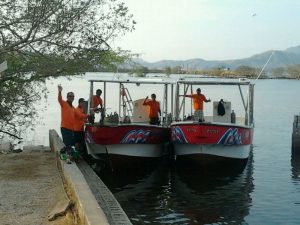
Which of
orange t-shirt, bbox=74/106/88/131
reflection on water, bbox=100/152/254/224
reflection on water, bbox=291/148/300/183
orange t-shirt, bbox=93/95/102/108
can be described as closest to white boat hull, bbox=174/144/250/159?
reflection on water, bbox=100/152/254/224

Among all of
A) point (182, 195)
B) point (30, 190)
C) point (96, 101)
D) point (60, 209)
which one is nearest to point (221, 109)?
point (182, 195)

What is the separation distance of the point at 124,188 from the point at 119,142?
1.47m

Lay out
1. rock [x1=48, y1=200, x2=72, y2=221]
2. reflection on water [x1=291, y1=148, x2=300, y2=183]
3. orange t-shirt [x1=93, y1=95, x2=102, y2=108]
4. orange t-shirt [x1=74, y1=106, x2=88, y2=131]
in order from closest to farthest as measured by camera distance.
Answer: rock [x1=48, y1=200, x2=72, y2=221] < orange t-shirt [x1=74, y1=106, x2=88, y2=131] < orange t-shirt [x1=93, y1=95, x2=102, y2=108] < reflection on water [x1=291, y1=148, x2=300, y2=183]

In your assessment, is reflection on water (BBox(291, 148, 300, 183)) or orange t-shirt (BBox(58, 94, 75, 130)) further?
reflection on water (BBox(291, 148, 300, 183))

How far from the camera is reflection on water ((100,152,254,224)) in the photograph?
11.2 meters

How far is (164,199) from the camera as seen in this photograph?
508 inches

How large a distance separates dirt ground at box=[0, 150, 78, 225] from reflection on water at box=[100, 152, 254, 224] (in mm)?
2128

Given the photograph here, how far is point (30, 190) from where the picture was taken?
9.34 m

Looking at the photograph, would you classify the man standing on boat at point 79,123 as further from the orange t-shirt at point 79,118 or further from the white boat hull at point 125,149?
the white boat hull at point 125,149

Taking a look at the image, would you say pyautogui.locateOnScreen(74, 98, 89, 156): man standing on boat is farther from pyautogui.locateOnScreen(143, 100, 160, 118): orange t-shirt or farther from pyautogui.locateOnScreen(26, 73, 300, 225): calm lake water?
pyautogui.locateOnScreen(143, 100, 160, 118): orange t-shirt

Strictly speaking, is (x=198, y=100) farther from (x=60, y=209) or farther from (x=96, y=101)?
(x=60, y=209)

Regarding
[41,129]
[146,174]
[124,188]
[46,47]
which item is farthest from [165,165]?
[41,129]

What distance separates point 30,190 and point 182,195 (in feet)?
17.4

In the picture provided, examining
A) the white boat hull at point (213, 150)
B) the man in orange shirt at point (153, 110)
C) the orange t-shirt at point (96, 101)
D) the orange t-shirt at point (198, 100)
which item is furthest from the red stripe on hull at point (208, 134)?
the orange t-shirt at point (96, 101)
